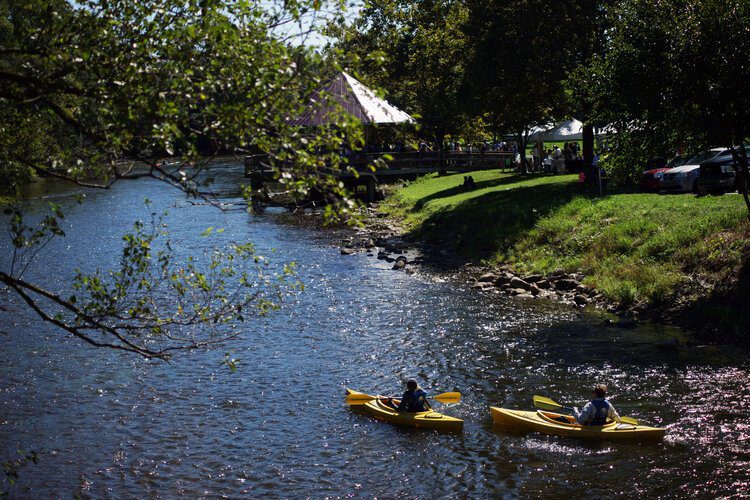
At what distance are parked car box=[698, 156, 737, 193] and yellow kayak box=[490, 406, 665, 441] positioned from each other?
1667 centimetres

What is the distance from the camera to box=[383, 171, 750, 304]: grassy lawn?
79.0 feet

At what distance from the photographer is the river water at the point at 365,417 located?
14.5 metres

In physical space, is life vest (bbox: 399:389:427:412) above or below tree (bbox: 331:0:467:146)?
below

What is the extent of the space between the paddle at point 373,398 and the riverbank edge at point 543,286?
6.10 meters

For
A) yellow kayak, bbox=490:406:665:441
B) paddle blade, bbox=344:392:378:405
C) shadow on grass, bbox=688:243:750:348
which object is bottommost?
yellow kayak, bbox=490:406:665:441

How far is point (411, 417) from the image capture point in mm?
16875

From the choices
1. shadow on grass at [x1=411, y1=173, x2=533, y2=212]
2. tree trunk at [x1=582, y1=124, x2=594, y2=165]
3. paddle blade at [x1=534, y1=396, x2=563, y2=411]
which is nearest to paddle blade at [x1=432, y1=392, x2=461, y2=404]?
paddle blade at [x1=534, y1=396, x2=563, y2=411]

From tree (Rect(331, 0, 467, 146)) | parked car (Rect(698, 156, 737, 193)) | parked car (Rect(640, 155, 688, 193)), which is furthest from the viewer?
tree (Rect(331, 0, 467, 146))

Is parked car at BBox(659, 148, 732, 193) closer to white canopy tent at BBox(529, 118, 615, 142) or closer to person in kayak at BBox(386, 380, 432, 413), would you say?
person in kayak at BBox(386, 380, 432, 413)

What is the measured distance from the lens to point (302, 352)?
854 inches

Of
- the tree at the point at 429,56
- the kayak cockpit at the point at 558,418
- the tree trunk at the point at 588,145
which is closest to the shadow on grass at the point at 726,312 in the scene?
the kayak cockpit at the point at 558,418

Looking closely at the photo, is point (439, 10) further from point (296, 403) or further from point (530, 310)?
point (296, 403)

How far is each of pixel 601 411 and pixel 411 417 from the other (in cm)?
372

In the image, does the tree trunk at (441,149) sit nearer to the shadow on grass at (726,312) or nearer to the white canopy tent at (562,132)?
the white canopy tent at (562,132)
